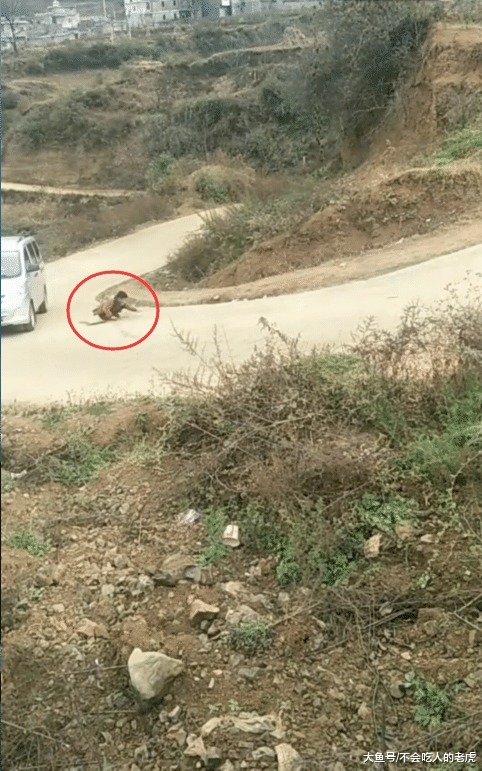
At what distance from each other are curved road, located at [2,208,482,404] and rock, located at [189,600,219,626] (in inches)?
31.8

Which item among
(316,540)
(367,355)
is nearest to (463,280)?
(367,355)

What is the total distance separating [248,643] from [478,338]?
1982mm

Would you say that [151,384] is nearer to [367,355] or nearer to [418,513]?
[367,355]

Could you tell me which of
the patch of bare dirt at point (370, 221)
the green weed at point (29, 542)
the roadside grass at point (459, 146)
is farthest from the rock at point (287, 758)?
the roadside grass at point (459, 146)

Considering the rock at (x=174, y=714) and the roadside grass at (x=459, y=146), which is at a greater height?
the roadside grass at (x=459, y=146)

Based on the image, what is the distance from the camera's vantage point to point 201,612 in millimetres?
2527

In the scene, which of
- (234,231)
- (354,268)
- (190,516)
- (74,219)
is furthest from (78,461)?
(234,231)

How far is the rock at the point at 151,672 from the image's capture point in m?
2.05

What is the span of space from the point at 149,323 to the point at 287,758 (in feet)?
6.17

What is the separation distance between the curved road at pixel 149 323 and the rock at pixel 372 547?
1.10m

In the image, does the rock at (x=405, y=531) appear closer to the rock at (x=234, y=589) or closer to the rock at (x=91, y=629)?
the rock at (x=234, y=589)

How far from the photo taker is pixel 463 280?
4.87m

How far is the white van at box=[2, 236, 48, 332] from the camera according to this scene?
157cm

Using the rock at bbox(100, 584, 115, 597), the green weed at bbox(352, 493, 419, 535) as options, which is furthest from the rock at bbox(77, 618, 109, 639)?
the green weed at bbox(352, 493, 419, 535)
